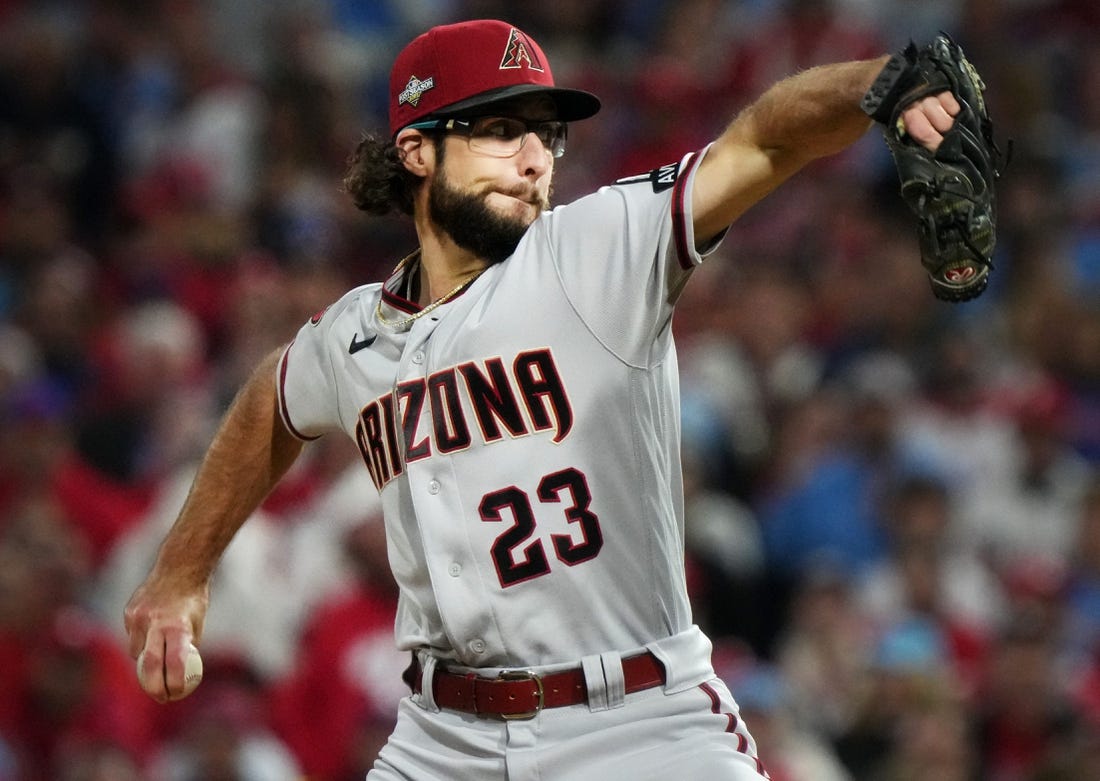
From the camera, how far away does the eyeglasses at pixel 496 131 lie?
3562 millimetres

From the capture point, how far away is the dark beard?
354cm

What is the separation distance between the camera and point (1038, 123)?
28.8 feet

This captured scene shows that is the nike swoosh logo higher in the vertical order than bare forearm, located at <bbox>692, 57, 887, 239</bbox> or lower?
lower

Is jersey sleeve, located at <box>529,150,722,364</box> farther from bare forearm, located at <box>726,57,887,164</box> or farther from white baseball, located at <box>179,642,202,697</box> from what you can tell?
white baseball, located at <box>179,642,202,697</box>

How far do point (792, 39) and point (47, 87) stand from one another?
12.4ft

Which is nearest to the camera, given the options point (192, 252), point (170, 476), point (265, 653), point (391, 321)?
point (391, 321)

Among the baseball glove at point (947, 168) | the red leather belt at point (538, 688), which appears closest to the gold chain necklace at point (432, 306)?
the red leather belt at point (538, 688)

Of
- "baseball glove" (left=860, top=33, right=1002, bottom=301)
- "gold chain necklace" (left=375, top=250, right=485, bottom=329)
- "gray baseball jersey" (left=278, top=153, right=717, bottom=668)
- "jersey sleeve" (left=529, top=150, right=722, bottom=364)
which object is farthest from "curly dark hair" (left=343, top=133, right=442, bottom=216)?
"baseball glove" (left=860, top=33, right=1002, bottom=301)

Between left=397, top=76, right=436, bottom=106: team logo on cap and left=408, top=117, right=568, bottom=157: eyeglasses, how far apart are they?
0.07 meters

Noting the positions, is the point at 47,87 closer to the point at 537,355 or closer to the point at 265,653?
the point at 265,653

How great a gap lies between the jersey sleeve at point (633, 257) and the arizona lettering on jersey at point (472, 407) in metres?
0.14

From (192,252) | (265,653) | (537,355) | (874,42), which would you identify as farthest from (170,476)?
(874,42)

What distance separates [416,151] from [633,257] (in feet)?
2.40

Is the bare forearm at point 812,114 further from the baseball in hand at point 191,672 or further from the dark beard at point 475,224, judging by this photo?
the baseball in hand at point 191,672
